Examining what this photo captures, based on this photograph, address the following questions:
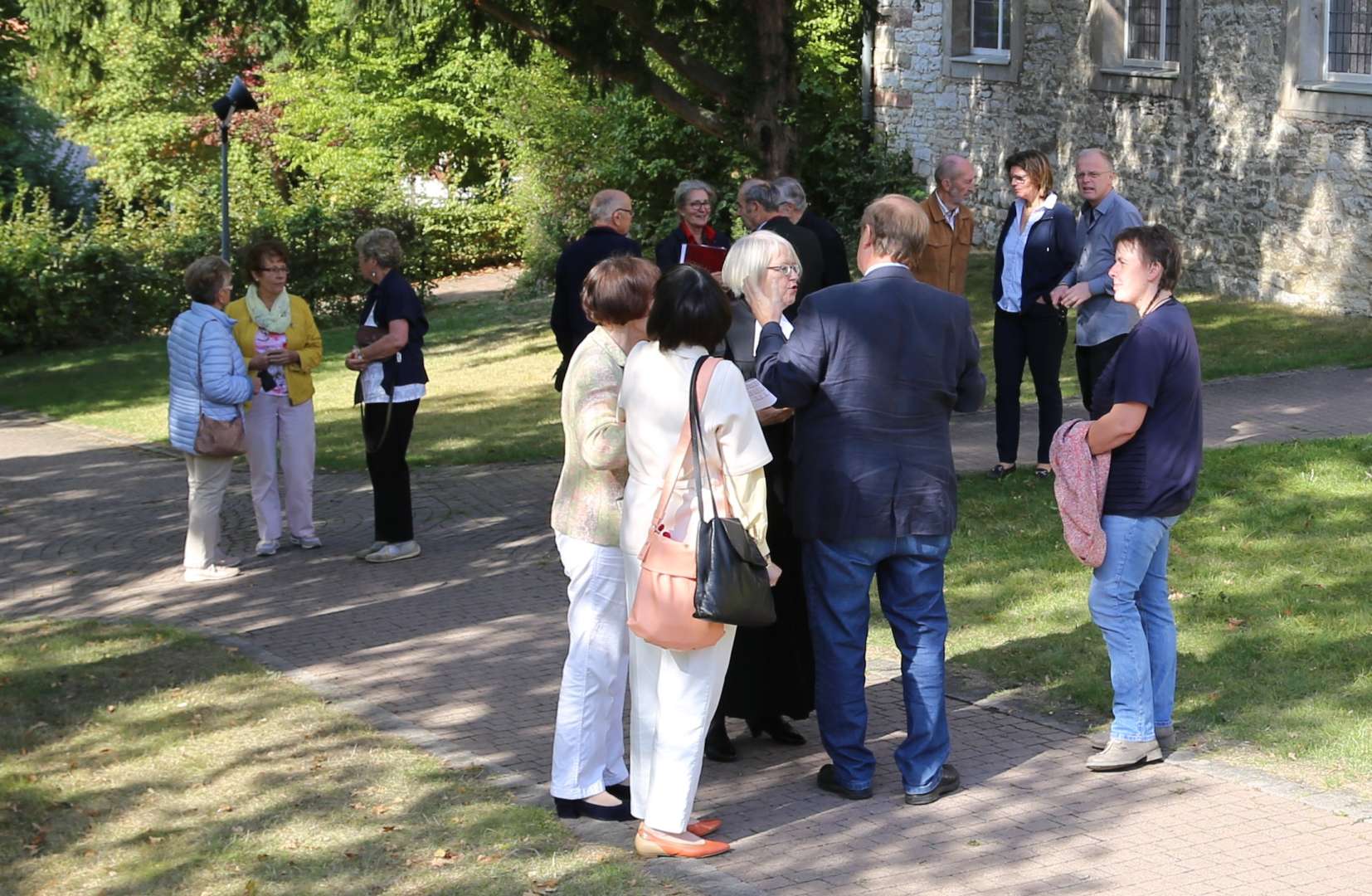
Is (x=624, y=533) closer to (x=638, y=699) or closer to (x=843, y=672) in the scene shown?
(x=638, y=699)

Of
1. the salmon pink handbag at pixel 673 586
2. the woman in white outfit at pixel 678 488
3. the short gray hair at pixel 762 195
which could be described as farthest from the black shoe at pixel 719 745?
the short gray hair at pixel 762 195

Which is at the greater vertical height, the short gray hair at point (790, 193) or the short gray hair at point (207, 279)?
the short gray hair at point (790, 193)

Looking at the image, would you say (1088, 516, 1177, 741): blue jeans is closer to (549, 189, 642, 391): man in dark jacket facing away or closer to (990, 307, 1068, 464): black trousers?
(549, 189, 642, 391): man in dark jacket facing away

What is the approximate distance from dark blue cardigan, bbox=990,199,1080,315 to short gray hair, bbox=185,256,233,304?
453 cm

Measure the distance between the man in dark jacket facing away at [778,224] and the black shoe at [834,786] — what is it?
2966mm

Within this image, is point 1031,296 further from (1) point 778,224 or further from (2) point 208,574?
(2) point 208,574

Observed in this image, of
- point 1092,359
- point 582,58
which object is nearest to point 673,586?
point 1092,359

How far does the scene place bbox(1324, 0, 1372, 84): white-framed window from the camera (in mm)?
17500

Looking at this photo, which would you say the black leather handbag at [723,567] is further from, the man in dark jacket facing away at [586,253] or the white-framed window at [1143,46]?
the white-framed window at [1143,46]

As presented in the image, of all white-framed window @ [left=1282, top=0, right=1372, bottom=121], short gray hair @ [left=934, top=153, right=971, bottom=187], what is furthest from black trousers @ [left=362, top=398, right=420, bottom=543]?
white-framed window @ [left=1282, top=0, right=1372, bottom=121]

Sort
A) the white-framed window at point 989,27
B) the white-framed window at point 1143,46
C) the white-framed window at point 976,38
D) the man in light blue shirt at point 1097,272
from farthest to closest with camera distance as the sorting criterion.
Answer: the white-framed window at point 989,27 < the white-framed window at point 976,38 < the white-framed window at point 1143,46 < the man in light blue shirt at point 1097,272

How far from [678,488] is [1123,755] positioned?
2.01 meters

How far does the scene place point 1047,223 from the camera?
10.2 metres

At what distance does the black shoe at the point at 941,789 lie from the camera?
5777mm
